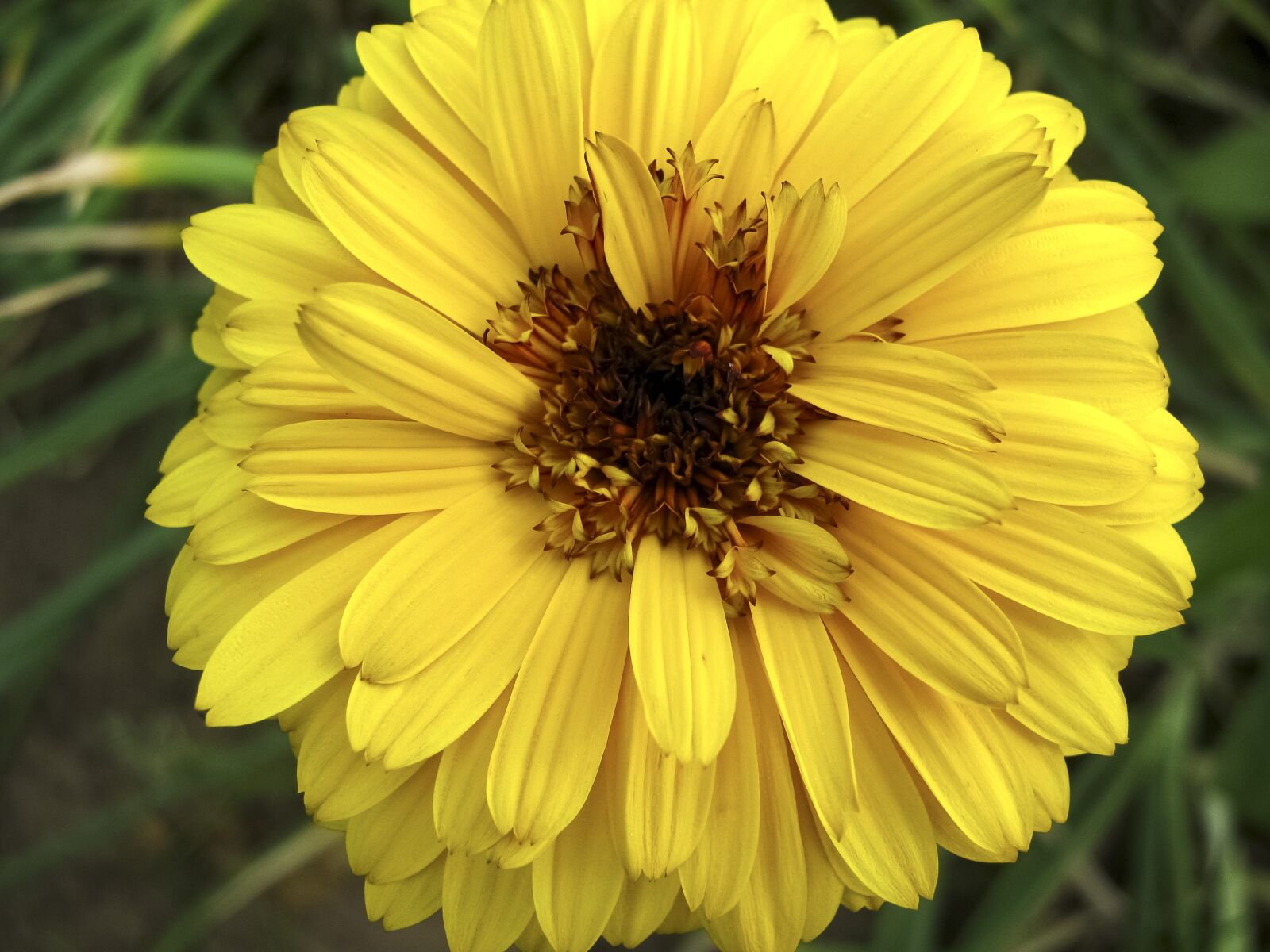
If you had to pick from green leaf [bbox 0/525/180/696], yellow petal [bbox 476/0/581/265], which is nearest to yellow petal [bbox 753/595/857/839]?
yellow petal [bbox 476/0/581/265]

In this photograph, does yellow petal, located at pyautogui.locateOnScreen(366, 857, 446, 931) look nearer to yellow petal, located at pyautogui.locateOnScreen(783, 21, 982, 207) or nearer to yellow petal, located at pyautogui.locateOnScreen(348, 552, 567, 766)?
yellow petal, located at pyautogui.locateOnScreen(348, 552, 567, 766)

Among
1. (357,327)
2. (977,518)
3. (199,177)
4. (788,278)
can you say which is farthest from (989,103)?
(199,177)

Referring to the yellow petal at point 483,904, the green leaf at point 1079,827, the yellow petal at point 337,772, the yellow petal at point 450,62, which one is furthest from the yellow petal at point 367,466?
the green leaf at point 1079,827

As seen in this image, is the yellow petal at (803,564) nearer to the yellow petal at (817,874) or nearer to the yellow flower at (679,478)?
the yellow flower at (679,478)

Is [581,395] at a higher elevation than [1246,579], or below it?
higher

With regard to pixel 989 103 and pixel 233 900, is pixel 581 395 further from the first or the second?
pixel 233 900

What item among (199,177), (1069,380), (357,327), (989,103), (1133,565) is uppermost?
(199,177)

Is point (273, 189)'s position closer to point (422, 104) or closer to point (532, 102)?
point (422, 104)
